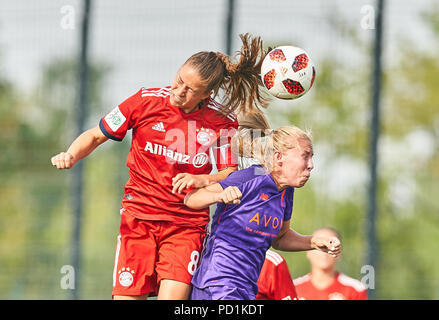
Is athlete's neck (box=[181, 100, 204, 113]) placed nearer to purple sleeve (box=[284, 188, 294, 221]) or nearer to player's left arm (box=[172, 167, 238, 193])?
player's left arm (box=[172, 167, 238, 193])

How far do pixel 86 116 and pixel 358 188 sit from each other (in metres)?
2.77

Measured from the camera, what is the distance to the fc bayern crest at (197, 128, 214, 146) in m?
3.89

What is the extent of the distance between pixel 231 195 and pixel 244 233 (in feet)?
1.23

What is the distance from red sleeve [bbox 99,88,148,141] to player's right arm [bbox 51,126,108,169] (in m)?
0.06

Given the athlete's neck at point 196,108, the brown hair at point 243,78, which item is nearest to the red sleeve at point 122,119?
the athlete's neck at point 196,108

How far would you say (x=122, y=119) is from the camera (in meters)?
3.89

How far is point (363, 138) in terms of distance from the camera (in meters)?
6.62

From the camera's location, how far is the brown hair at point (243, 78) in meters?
4.00

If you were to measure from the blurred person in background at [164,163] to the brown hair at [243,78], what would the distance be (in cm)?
4

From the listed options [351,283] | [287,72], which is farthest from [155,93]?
[351,283]

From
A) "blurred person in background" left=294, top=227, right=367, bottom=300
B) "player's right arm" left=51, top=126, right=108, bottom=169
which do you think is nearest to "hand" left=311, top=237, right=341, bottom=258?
"player's right arm" left=51, top=126, right=108, bottom=169

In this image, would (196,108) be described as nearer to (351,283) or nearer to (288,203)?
(288,203)
